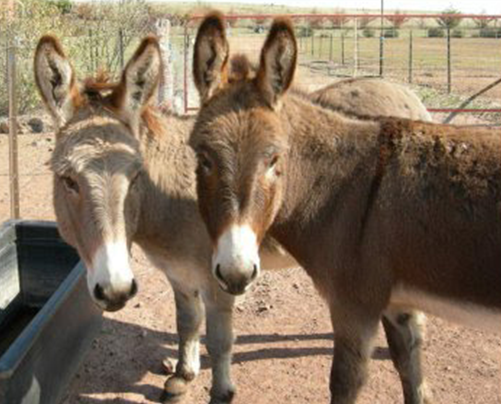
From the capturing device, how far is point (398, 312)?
3.30 metres

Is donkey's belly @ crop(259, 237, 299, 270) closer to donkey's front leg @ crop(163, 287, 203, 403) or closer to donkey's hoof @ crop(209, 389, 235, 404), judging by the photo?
donkey's front leg @ crop(163, 287, 203, 403)

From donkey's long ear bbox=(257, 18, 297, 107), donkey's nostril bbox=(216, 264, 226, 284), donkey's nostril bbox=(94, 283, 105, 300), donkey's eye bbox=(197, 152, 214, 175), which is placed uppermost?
donkey's long ear bbox=(257, 18, 297, 107)

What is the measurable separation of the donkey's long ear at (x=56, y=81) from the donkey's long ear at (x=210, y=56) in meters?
0.68

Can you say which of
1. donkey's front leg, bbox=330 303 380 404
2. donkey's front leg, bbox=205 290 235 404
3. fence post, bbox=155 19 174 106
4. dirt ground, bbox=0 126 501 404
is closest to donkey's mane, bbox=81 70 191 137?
donkey's front leg, bbox=205 290 235 404

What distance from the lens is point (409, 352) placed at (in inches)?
142

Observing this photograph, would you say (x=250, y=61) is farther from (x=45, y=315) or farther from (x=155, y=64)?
(x=45, y=315)

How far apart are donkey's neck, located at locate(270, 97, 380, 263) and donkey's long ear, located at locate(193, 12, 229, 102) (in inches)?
15.4

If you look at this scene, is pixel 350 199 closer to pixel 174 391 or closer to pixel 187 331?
pixel 187 331

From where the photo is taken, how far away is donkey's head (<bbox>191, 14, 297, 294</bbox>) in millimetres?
2514

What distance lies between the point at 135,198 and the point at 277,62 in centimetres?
105

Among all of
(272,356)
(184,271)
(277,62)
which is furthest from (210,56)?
(272,356)

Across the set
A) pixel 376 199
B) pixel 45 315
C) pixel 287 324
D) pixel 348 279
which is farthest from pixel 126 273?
pixel 287 324

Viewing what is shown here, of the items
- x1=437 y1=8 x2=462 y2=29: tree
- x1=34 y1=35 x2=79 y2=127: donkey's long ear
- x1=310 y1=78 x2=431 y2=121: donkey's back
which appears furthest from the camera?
x1=437 y1=8 x2=462 y2=29: tree

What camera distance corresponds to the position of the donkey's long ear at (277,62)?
278 centimetres
